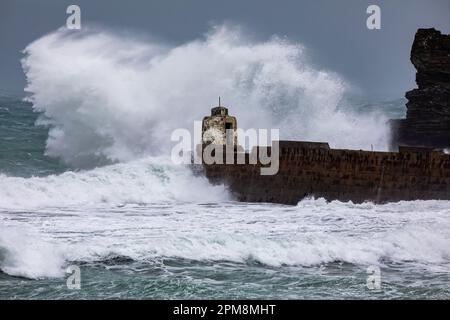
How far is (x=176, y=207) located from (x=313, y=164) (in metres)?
3.42

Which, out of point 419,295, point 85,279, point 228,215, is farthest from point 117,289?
point 228,215

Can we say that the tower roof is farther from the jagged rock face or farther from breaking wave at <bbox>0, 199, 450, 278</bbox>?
the jagged rock face

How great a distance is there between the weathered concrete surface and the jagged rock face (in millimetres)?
8010

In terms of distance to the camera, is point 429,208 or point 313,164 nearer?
point 429,208

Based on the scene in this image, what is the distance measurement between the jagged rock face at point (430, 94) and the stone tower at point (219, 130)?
27.4 feet

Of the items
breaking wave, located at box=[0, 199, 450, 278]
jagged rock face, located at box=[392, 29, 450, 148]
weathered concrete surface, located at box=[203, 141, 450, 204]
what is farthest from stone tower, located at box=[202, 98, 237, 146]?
jagged rock face, located at box=[392, 29, 450, 148]

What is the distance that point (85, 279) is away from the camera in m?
10.7

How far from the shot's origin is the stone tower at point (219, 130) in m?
21.7

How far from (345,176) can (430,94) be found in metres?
9.68

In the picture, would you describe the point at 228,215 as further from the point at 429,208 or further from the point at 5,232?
the point at 5,232

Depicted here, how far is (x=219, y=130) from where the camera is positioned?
71.5 feet

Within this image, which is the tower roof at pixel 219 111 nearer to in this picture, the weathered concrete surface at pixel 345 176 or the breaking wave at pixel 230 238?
the weathered concrete surface at pixel 345 176

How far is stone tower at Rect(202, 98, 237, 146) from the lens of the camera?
855 inches
